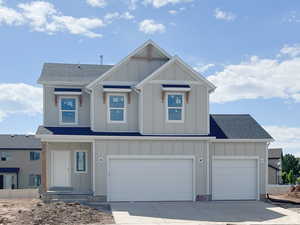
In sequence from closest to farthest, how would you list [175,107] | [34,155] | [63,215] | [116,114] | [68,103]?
[63,215] < [175,107] < [116,114] < [68,103] < [34,155]

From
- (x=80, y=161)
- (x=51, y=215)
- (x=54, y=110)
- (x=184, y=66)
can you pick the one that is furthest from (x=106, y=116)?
(x=51, y=215)

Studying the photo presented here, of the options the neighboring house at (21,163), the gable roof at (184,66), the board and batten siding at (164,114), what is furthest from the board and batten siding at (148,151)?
the neighboring house at (21,163)

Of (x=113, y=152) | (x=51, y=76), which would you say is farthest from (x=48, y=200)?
(x=51, y=76)

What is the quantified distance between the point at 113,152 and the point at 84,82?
4.89m

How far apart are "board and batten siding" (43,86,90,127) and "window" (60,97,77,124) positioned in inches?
8.5

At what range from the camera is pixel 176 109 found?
2048 cm

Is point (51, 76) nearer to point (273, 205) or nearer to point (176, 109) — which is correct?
point (176, 109)

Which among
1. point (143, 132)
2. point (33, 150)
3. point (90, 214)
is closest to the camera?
point (90, 214)

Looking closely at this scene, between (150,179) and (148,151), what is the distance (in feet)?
4.64

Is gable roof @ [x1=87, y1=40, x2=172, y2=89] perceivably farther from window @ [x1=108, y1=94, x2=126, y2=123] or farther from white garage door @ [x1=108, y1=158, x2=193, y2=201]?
white garage door @ [x1=108, y1=158, x2=193, y2=201]

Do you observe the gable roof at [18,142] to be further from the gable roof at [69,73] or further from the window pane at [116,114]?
the window pane at [116,114]

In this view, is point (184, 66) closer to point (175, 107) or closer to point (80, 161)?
point (175, 107)

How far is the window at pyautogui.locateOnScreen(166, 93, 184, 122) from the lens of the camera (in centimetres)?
2042

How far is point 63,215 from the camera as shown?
587 inches
